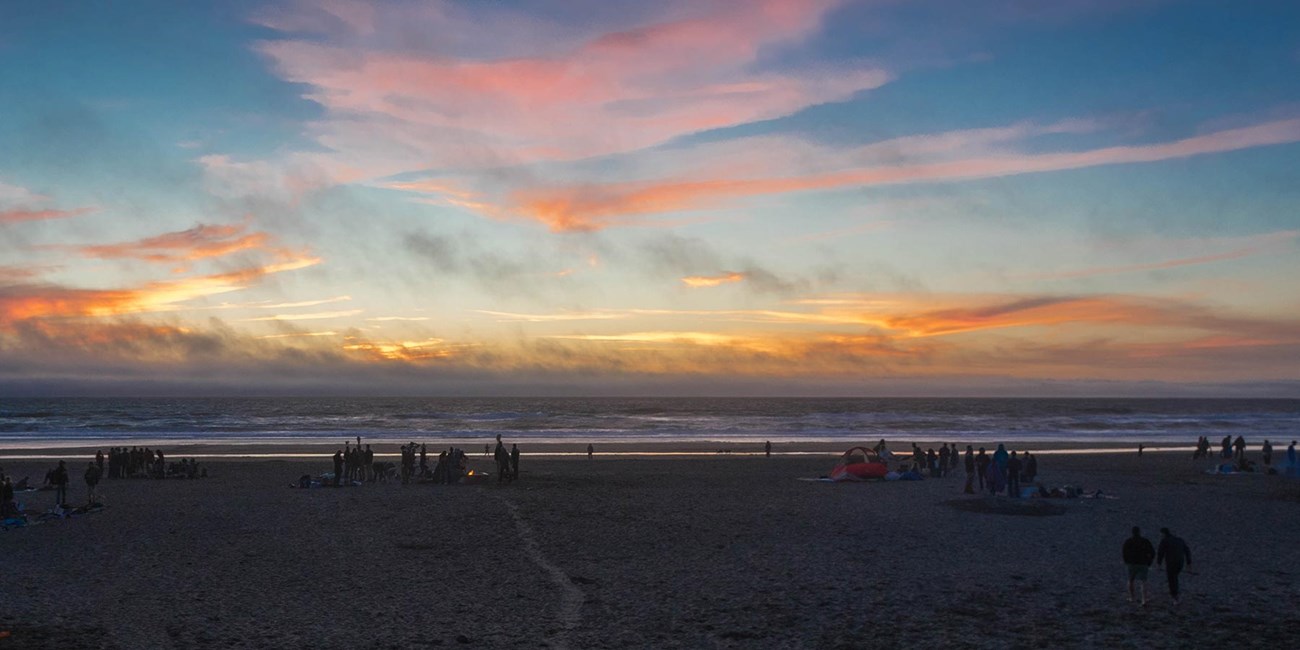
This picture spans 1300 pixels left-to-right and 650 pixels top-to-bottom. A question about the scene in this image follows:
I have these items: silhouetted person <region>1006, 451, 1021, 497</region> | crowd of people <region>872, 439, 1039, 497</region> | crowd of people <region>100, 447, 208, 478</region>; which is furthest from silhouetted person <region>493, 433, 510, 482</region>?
silhouetted person <region>1006, 451, 1021, 497</region>

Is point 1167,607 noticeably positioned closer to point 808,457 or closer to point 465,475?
point 465,475

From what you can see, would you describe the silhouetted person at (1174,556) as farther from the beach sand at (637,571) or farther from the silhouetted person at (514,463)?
the silhouetted person at (514,463)

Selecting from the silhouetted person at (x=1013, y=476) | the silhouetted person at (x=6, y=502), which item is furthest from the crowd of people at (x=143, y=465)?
the silhouetted person at (x=1013, y=476)

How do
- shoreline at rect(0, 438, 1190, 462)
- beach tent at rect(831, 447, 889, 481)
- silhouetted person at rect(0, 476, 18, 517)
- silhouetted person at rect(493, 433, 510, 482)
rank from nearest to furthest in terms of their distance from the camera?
silhouetted person at rect(0, 476, 18, 517), silhouetted person at rect(493, 433, 510, 482), beach tent at rect(831, 447, 889, 481), shoreline at rect(0, 438, 1190, 462)

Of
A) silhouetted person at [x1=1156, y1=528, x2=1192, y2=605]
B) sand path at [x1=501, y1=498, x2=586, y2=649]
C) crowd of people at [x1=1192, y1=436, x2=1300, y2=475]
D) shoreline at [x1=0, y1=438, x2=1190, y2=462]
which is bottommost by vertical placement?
shoreline at [x1=0, y1=438, x2=1190, y2=462]

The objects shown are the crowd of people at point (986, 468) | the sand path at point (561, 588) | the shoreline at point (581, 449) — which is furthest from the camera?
the shoreline at point (581, 449)

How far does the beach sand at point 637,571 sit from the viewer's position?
14141 millimetres

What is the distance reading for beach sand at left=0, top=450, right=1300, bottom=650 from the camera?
14.1 metres

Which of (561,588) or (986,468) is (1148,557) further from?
(986,468)

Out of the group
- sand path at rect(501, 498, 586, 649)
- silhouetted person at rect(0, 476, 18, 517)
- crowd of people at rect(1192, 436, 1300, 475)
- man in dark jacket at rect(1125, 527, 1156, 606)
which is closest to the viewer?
sand path at rect(501, 498, 586, 649)

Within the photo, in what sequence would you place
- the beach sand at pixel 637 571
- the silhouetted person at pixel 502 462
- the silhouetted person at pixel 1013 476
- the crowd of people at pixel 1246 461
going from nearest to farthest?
the beach sand at pixel 637 571 < the silhouetted person at pixel 1013 476 < the silhouetted person at pixel 502 462 < the crowd of people at pixel 1246 461

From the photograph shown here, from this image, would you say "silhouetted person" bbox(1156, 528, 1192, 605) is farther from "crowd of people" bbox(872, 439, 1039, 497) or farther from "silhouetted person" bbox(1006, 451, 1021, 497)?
"silhouetted person" bbox(1006, 451, 1021, 497)

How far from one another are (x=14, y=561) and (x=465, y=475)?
1867 cm

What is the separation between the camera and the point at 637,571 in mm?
18812
